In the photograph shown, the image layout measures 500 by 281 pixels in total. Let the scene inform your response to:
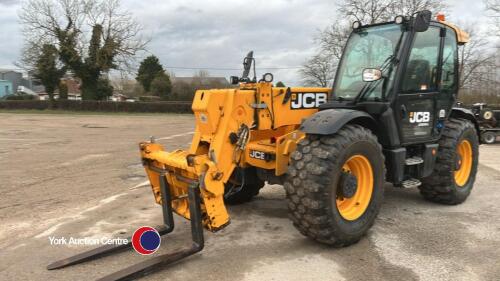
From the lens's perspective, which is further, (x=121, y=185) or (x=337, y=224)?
(x=121, y=185)

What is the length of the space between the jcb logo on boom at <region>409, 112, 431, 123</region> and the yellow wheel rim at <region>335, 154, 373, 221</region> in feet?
3.82

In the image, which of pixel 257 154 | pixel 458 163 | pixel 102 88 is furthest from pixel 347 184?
pixel 102 88

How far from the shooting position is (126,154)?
40.3 feet

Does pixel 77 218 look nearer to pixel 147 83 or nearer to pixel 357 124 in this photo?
pixel 357 124

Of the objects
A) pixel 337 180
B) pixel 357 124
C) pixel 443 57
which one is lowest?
pixel 337 180

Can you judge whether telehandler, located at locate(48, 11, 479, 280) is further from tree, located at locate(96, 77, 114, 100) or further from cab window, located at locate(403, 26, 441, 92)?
tree, located at locate(96, 77, 114, 100)

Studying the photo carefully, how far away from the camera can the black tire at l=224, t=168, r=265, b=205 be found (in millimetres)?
5219

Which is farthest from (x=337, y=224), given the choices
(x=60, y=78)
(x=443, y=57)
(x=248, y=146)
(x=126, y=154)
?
(x=60, y=78)

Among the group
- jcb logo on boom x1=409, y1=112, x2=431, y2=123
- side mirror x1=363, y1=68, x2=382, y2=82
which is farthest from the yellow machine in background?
jcb logo on boom x1=409, y1=112, x2=431, y2=123

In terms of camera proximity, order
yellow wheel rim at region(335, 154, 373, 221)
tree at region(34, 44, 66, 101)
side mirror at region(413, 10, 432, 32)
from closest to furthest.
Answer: yellow wheel rim at region(335, 154, 373, 221), side mirror at region(413, 10, 432, 32), tree at region(34, 44, 66, 101)

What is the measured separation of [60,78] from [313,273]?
4461cm

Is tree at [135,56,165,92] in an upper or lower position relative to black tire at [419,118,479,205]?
upper

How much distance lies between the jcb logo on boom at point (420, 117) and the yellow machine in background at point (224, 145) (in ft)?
4.92

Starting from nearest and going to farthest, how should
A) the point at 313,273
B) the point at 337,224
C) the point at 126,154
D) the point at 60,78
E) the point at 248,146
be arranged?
the point at 313,273, the point at 337,224, the point at 248,146, the point at 126,154, the point at 60,78
